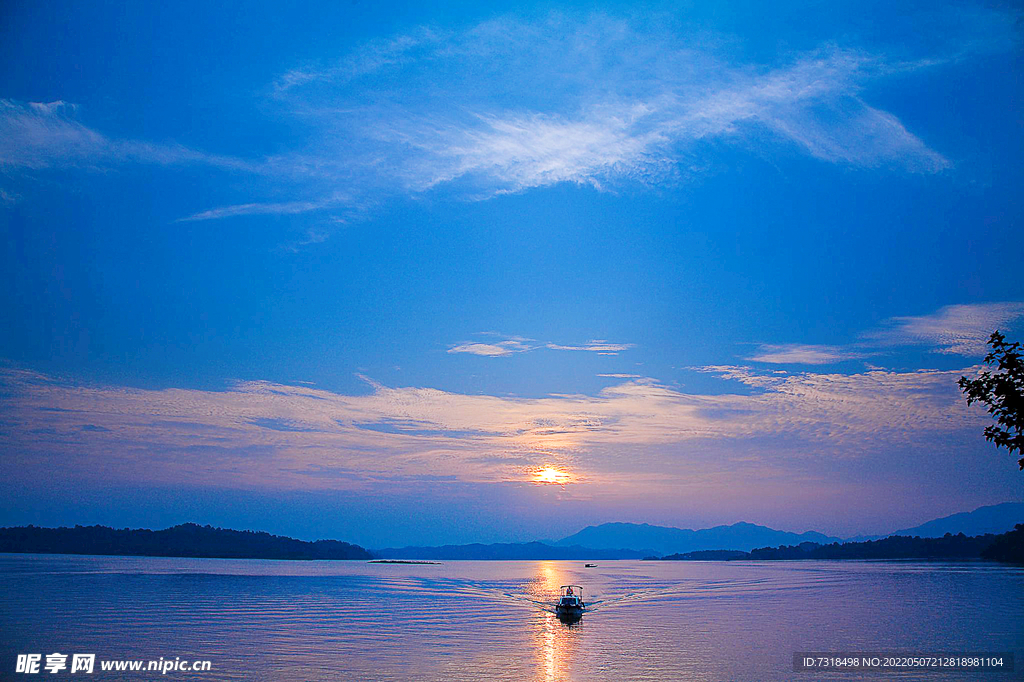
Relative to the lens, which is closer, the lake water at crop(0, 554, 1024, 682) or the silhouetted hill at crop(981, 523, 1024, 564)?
the lake water at crop(0, 554, 1024, 682)

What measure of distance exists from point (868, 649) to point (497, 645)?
26025 mm

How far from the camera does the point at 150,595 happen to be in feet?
298

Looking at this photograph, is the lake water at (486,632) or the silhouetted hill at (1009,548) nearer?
the lake water at (486,632)

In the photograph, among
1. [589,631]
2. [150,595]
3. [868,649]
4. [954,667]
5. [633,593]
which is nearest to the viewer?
[954,667]

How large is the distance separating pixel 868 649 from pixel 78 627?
2343 inches

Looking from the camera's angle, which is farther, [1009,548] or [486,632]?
[1009,548]

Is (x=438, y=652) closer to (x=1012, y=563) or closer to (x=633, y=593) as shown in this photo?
(x=633, y=593)

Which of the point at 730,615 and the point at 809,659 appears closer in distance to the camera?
the point at 809,659

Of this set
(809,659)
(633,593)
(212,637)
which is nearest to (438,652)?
(212,637)

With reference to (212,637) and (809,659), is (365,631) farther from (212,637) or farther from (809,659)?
(809,659)

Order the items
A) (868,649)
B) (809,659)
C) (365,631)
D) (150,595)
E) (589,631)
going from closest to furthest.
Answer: (809,659), (868,649), (365,631), (589,631), (150,595)

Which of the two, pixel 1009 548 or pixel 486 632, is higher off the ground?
pixel 486 632

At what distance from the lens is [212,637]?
5200cm

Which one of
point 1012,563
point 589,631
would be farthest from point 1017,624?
point 1012,563
